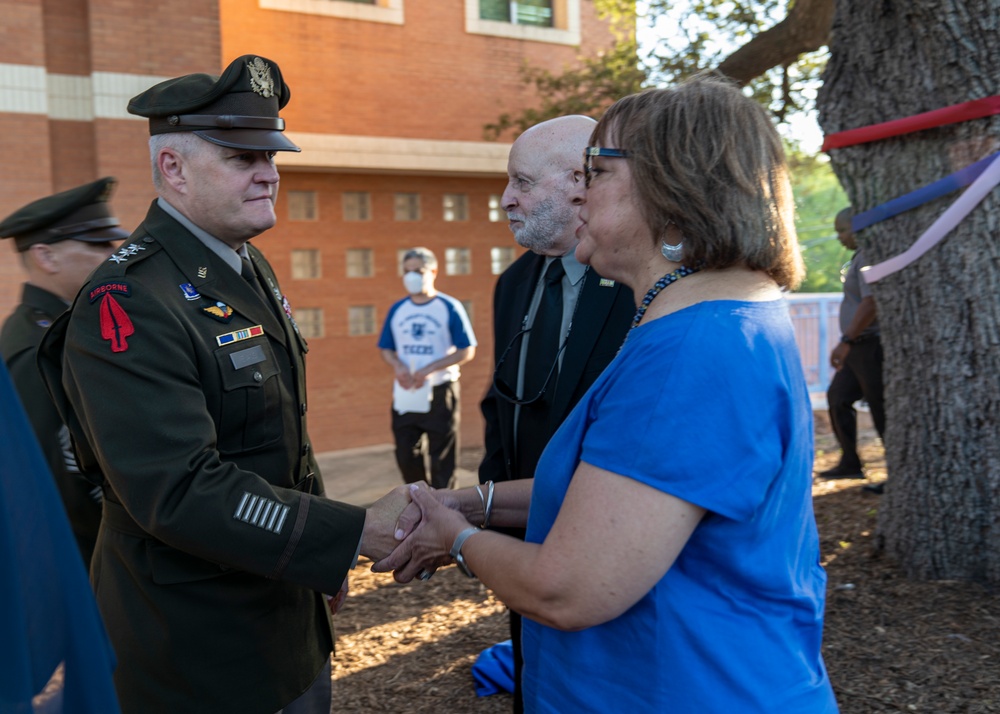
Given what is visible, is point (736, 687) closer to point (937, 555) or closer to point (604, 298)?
point (604, 298)

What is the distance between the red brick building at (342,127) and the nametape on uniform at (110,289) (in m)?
6.78

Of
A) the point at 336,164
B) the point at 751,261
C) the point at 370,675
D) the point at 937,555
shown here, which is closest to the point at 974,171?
the point at 937,555

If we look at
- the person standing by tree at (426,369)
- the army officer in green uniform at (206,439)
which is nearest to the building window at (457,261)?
the person standing by tree at (426,369)

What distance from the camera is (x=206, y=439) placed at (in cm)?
209

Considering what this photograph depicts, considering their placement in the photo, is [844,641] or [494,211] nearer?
[844,641]

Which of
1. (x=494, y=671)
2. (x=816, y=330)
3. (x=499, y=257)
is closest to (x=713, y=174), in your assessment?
(x=494, y=671)

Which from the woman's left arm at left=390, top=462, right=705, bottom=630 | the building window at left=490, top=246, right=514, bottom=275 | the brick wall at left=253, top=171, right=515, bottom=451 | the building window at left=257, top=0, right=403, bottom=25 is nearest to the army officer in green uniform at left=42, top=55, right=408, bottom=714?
the woman's left arm at left=390, top=462, right=705, bottom=630

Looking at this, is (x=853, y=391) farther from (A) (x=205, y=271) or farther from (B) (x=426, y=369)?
(A) (x=205, y=271)

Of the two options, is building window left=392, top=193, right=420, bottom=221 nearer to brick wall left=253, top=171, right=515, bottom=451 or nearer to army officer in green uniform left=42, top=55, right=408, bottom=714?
brick wall left=253, top=171, right=515, bottom=451

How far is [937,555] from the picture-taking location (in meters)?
4.42

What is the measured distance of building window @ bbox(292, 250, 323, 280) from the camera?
10125 millimetres

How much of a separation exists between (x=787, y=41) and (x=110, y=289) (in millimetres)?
7105

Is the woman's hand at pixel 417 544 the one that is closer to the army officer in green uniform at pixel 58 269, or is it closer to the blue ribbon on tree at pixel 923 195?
the army officer in green uniform at pixel 58 269

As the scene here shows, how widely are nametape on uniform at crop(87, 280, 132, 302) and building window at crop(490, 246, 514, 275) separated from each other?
31.6 ft
